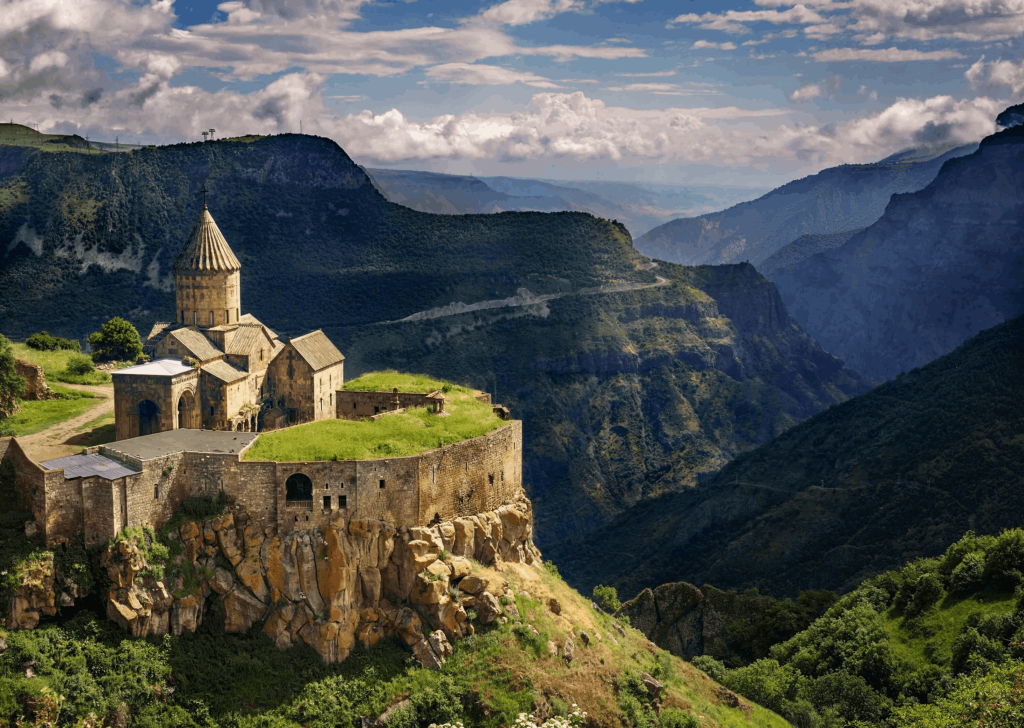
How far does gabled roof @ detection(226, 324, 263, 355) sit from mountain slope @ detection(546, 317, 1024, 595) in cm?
3980

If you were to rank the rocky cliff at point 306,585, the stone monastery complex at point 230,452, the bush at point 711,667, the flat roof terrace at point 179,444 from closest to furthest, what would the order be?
the stone monastery complex at point 230,452, the rocky cliff at point 306,585, the flat roof terrace at point 179,444, the bush at point 711,667

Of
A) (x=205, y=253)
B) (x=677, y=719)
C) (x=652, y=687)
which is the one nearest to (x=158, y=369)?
(x=205, y=253)

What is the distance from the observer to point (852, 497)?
83.6 m

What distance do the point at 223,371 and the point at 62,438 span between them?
25.3ft

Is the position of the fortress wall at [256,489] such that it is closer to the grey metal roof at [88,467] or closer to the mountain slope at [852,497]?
the grey metal roof at [88,467]

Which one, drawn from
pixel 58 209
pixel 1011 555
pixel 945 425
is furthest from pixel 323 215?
pixel 1011 555

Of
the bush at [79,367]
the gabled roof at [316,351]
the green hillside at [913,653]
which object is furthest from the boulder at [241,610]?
the green hillside at [913,653]

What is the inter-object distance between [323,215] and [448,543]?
11082 centimetres

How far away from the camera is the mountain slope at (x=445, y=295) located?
122188 mm

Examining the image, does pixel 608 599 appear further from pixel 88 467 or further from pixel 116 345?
pixel 88 467

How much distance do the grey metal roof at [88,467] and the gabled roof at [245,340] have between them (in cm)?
1417

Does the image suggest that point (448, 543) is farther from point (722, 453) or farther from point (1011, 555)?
point (722, 453)

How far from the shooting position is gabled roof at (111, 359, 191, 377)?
4669 cm

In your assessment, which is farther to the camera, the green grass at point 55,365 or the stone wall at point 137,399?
the green grass at point 55,365
